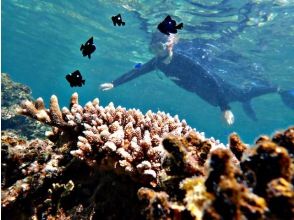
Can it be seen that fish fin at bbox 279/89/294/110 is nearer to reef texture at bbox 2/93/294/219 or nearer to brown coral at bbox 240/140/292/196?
reef texture at bbox 2/93/294/219

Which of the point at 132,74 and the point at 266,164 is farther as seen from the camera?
the point at 132,74

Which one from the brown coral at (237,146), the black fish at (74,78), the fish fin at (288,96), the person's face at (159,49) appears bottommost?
the brown coral at (237,146)

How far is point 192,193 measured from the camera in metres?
2.13

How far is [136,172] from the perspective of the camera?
3346 millimetres

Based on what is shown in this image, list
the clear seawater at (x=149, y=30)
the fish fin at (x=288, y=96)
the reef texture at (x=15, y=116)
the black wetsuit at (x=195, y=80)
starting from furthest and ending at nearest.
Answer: the fish fin at (x=288, y=96)
the clear seawater at (x=149, y=30)
the black wetsuit at (x=195, y=80)
the reef texture at (x=15, y=116)

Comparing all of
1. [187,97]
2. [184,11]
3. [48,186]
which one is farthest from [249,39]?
[187,97]

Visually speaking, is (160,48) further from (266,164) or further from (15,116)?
(266,164)

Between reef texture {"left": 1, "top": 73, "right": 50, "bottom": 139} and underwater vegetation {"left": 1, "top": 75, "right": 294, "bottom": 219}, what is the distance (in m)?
6.76

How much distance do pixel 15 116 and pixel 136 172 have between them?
31.7 feet

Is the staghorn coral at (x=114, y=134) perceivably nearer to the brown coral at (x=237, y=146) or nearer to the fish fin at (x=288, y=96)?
the brown coral at (x=237, y=146)

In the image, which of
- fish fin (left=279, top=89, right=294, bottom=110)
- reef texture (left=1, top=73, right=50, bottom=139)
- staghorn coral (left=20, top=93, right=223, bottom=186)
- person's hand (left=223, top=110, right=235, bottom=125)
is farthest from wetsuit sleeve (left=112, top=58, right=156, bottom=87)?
fish fin (left=279, top=89, right=294, bottom=110)

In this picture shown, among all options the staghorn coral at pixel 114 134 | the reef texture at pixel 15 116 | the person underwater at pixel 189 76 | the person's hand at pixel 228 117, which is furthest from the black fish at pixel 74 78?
the person's hand at pixel 228 117

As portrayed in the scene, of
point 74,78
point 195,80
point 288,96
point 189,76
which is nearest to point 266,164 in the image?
point 74,78

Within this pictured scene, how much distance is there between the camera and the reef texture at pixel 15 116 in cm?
1103
